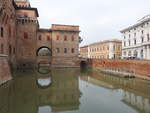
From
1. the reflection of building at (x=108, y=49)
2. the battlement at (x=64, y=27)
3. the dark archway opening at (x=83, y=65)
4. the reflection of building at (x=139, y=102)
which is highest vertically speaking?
the battlement at (x=64, y=27)

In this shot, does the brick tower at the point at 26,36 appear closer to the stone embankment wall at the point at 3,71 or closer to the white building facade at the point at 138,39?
the stone embankment wall at the point at 3,71

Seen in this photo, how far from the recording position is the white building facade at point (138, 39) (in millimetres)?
32906

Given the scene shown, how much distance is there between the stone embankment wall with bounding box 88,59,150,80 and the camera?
19.3 metres

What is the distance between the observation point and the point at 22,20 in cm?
3080

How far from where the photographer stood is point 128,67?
23.4 meters

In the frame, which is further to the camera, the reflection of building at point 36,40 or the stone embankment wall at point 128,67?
the reflection of building at point 36,40

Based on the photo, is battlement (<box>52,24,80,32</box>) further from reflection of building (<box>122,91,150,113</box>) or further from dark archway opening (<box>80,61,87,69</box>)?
reflection of building (<box>122,91,150,113</box>)

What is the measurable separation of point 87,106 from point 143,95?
19.3 feet

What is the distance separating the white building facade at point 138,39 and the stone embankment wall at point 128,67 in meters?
9.71

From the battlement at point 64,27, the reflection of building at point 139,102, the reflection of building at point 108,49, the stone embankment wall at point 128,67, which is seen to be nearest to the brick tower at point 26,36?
the battlement at point 64,27

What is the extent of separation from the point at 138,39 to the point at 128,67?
16.4 m

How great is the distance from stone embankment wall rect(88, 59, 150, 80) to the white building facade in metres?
9.71

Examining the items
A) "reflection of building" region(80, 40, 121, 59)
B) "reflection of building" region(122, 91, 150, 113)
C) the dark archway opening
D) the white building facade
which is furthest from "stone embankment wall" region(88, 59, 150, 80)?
"reflection of building" region(80, 40, 121, 59)

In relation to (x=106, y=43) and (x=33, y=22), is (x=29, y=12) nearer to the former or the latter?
(x=33, y=22)
